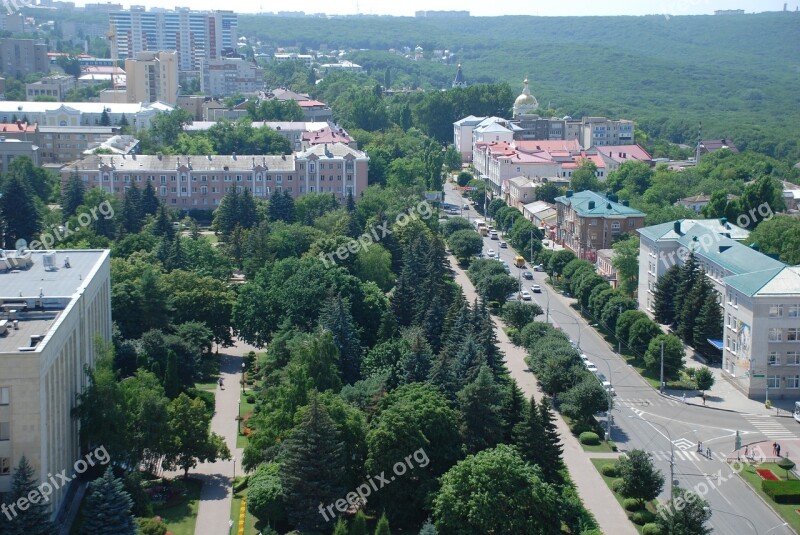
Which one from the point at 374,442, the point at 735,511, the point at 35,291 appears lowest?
the point at 735,511

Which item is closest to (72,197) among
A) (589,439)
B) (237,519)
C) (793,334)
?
(589,439)

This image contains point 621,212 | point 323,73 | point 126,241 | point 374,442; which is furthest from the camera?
point 323,73

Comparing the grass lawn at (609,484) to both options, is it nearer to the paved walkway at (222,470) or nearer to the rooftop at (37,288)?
the paved walkway at (222,470)

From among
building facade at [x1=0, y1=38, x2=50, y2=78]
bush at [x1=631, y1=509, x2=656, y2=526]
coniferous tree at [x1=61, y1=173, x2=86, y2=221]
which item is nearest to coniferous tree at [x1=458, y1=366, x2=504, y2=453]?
bush at [x1=631, y1=509, x2=656, y2=526]

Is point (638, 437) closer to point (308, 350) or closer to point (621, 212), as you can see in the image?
point (308, 350)

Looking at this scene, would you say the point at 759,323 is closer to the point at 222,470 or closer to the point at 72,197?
the point at 222,470

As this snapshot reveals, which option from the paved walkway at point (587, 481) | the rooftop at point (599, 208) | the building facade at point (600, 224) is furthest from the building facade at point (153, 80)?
the paved walkway at point (587, 481)

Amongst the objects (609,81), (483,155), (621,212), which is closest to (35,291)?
(621,212)
